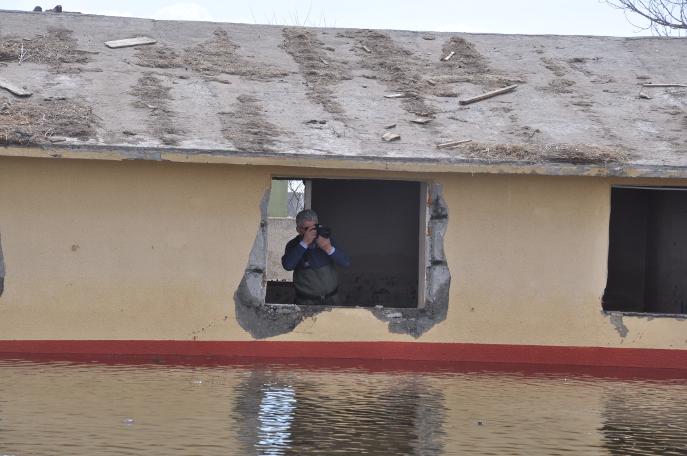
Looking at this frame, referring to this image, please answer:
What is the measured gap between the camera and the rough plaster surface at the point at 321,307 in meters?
11.5

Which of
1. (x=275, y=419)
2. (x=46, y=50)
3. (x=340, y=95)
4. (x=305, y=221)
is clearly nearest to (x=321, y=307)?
(x=305, y=221)

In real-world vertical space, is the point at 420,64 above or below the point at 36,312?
above

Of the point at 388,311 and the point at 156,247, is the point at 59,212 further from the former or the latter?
the point at 388,311

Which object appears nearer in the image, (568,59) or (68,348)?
(68,348)

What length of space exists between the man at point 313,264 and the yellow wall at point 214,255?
514 mm

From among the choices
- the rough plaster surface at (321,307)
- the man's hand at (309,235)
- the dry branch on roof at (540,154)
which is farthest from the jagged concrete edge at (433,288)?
the man's hand at (309,235)

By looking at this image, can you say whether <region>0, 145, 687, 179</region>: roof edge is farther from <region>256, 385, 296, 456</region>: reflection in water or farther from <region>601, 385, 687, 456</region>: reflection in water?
<region>256, 385, 296, 456</region>: reflection in water

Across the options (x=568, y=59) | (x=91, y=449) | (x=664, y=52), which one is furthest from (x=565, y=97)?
(x=91, y=449)

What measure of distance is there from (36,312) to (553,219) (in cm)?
513

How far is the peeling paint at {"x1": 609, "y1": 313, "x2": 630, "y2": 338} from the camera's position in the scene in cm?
1184

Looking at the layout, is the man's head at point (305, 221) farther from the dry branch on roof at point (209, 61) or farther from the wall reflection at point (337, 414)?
the dry branch on roof at point (209, 61)

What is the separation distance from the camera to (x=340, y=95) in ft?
43.7

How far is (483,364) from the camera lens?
11711 millimetres

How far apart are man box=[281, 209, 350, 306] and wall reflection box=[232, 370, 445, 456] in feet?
4.81
